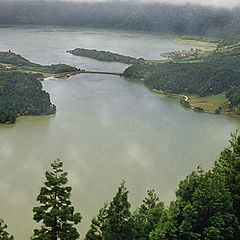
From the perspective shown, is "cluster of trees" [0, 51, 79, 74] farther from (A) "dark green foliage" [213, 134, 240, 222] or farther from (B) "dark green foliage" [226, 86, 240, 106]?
(A) "dark green foliage" [213, 134, 240, 222]

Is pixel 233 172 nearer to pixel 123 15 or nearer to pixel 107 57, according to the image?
pixel 107 57

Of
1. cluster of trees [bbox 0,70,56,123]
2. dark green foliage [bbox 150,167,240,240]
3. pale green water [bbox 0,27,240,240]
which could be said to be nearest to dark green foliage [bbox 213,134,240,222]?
dark green foliage [bbox 150,167,240,240]

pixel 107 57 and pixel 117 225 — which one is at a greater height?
pixel 107 57

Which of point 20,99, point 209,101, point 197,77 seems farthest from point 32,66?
point 209,101

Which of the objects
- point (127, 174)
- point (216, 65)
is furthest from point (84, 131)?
point (216, 65)

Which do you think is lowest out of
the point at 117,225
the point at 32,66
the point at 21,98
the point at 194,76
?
the point at 117,225

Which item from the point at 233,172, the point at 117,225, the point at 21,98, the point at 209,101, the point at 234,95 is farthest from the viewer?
the point at 209,101
